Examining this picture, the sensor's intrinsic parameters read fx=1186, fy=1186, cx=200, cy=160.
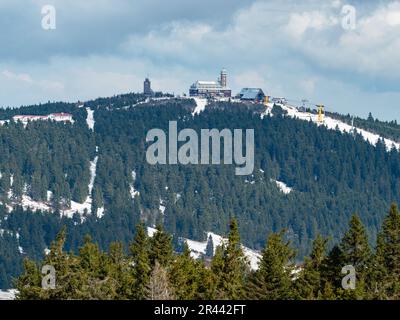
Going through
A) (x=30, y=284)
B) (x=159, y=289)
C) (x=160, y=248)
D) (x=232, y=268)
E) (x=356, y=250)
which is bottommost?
(x=159, y=289)

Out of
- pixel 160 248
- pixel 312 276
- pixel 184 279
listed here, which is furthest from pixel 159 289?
pixel 160 248

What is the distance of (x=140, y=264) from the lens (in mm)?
87750

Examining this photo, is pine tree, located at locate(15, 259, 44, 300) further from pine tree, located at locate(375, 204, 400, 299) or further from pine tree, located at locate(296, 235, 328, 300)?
pine tree, located at locate(375, 204, 400, 299)

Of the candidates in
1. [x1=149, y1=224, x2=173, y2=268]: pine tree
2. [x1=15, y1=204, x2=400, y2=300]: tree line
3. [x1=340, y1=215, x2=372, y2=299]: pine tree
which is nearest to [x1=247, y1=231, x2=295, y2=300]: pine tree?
[x1=15, y1=204, x2=400, y2=300]: tree line

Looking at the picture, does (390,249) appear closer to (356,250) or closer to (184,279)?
(356,250)

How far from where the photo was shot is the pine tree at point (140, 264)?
83625mm

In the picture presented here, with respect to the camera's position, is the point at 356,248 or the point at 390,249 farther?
the point at 390,249

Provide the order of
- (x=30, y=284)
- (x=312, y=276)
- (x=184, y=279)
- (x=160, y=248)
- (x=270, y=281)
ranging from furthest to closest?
(x=30, y=284)
(x=160, y=248)
(x=184, y=279)
(x=312, y=276)
(x=270, y=281)

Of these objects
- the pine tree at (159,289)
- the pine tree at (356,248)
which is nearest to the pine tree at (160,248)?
the pine tree at (159,289)

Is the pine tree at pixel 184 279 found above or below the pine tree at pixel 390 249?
below

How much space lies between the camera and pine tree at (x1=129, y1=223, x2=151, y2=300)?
83.6 m

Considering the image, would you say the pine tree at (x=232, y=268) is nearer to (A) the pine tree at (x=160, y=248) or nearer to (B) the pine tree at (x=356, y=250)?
(A) the pine tree at (x=160, y=248)
